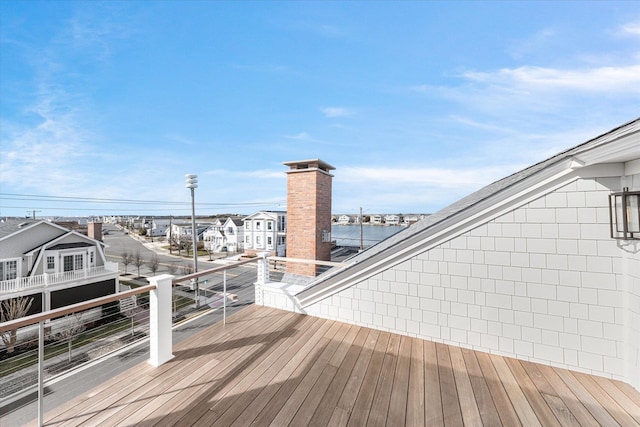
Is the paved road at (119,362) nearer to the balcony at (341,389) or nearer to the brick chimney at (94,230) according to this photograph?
the balcony at (341,389)

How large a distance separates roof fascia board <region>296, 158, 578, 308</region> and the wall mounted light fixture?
0.38 m

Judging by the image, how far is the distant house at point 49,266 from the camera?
439 inches

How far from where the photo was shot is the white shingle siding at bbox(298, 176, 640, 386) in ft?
7.67

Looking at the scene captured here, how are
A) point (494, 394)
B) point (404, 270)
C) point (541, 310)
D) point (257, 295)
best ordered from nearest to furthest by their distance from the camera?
point (494, 394), point (541, 310), point (404, 270), point (257, 295)

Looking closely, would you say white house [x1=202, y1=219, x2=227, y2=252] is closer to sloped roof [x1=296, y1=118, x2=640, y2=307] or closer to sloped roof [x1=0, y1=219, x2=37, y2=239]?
sloped roof [x1=0, y1=219, x2=37, y2=239]

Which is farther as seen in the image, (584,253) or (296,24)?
(296,24)

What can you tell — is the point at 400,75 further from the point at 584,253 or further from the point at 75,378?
the point at 75,378

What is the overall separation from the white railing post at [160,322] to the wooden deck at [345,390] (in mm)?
133

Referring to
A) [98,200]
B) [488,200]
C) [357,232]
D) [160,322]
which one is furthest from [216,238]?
[488,200]

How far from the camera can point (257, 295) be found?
4.38 meters

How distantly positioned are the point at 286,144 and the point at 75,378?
11.0m

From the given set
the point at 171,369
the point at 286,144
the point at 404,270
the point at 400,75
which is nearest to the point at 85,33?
the point at 286,144

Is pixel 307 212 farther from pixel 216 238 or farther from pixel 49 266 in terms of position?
pixel 216 238

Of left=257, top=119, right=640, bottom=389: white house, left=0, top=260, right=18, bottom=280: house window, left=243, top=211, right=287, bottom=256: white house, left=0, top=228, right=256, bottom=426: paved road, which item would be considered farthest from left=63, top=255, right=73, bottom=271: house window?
left=257, top=119, right=640, bottom=389: white house
